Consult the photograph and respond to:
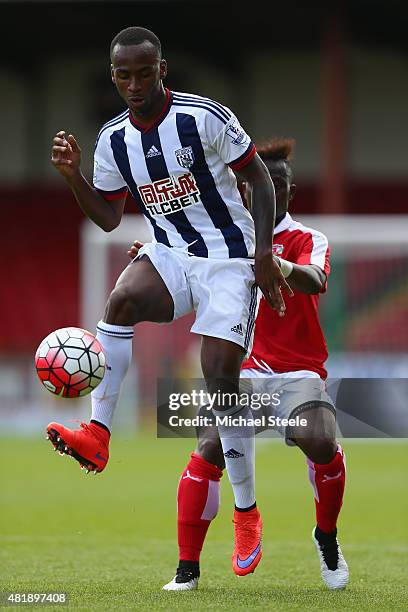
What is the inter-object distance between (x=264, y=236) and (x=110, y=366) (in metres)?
0.96

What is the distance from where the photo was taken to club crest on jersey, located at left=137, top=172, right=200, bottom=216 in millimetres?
5574

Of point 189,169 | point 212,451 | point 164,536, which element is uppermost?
point 189,169

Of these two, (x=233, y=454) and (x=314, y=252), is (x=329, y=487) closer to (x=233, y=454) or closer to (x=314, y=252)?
(x=233, y=454)

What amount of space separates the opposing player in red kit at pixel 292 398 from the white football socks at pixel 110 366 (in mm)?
658

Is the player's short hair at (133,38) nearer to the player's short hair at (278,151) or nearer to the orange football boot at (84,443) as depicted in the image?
the player's short hair at (278,151)

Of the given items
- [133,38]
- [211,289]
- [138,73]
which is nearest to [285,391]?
[211,289]

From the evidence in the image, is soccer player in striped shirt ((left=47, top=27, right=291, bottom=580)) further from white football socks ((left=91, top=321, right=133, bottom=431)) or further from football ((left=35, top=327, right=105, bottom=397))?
football ((left=35, top=327, right=105, bottom=397))

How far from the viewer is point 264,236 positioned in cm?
543

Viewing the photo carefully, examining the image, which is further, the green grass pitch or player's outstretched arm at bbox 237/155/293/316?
the green grass pitch

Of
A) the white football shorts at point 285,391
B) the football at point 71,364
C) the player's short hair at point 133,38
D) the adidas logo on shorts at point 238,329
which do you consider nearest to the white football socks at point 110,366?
the football at point 71,364

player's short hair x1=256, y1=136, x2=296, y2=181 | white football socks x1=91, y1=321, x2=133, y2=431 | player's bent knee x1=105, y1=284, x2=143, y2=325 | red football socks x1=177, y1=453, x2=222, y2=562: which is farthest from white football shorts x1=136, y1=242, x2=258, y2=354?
player's short hair x1=256, y1=136, x2=296, y2=181

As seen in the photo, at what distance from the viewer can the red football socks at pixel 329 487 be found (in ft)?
19.8

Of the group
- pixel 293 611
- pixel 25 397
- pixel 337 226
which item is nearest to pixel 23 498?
pixel 293 611

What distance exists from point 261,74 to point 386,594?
20.9 m
